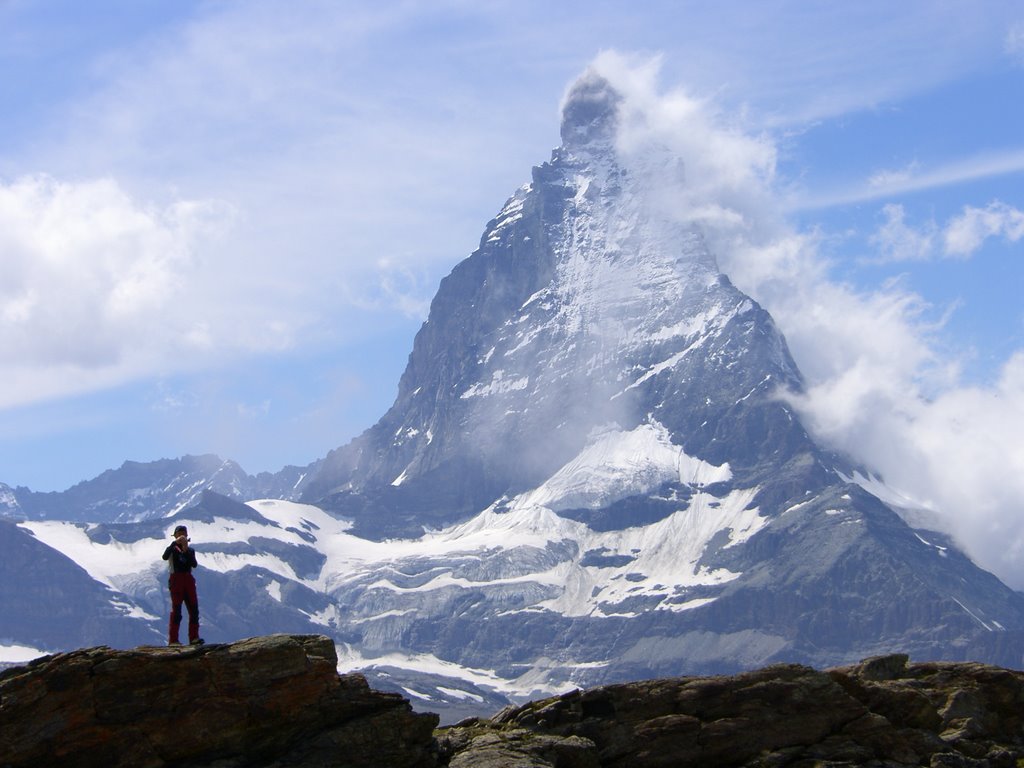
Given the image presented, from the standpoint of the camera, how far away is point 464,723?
2753 inches

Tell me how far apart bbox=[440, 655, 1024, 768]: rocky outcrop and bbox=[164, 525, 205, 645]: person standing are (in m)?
10.3

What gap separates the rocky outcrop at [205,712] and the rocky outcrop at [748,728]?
3520mm

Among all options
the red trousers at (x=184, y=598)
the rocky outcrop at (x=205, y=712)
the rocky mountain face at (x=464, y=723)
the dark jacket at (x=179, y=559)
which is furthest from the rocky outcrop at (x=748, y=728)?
the dark jacket at (x=179, y=559)

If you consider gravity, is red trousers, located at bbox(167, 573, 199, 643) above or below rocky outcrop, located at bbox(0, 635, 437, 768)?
above

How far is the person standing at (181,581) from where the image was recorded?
61734mm

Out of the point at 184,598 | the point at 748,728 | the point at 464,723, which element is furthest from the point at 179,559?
the point at 748,728

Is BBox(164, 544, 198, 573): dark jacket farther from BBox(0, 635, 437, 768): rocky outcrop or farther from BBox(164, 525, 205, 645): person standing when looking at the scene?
BBox(0, 635, 437, 768): rocky outcrop

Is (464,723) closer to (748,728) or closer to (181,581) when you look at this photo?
(748,728)

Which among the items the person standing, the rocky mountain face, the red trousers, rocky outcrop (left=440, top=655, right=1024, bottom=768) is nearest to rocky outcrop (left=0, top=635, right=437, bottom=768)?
the rocky mountain face

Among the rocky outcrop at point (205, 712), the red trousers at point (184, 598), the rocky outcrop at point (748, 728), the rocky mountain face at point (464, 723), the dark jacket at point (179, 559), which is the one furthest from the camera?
the rocky outcrop at point (748, 728)

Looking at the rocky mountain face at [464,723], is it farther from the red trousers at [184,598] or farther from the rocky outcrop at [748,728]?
the red trousers at [184,598]

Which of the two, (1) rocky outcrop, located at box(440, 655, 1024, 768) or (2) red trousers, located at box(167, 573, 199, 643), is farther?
(1) rocky outcrop, located at box(440, 655, 1024, 768)

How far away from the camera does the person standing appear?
61734 mm

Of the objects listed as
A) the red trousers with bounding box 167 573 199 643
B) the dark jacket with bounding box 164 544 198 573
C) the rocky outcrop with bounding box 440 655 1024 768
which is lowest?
the rocky outcrop with bounding box 440 655 1024 768
